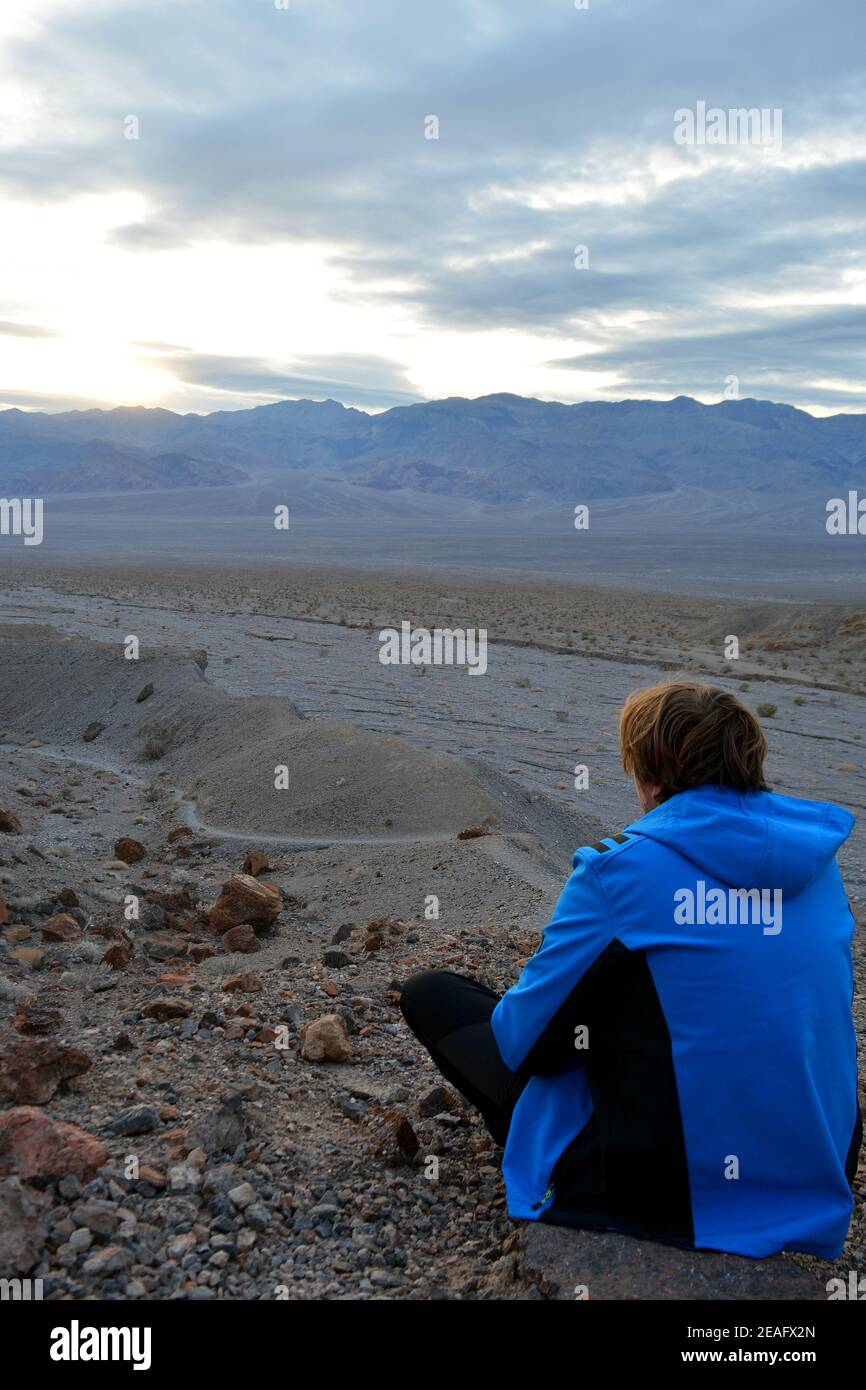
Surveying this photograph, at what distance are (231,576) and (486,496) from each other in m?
130

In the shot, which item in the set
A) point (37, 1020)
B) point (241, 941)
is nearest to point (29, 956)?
point (241, 941)

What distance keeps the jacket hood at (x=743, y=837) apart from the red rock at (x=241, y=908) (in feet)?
12.0

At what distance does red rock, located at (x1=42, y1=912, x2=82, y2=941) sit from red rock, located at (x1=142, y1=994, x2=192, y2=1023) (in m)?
1.46

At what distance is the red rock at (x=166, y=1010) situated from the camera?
364 cm

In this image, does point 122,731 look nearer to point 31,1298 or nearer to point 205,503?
point 31,1298

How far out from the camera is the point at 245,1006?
3.73m

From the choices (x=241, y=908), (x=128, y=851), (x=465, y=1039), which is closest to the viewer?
(x=465, y=1039)

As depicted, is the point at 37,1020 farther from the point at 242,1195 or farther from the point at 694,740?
the point at 694,740

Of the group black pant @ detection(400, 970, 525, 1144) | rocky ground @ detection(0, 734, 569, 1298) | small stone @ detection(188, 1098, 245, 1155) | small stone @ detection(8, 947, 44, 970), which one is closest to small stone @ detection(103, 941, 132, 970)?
rocky ground @ detection(0, 734, 569, 1298)

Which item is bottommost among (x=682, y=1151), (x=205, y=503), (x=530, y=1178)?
(x=530, y=1178)

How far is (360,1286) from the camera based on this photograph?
235cm

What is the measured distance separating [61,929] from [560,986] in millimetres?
3581

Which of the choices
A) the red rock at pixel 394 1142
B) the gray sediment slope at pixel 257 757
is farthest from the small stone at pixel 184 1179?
the gray sediment slope at pixel 257 757
